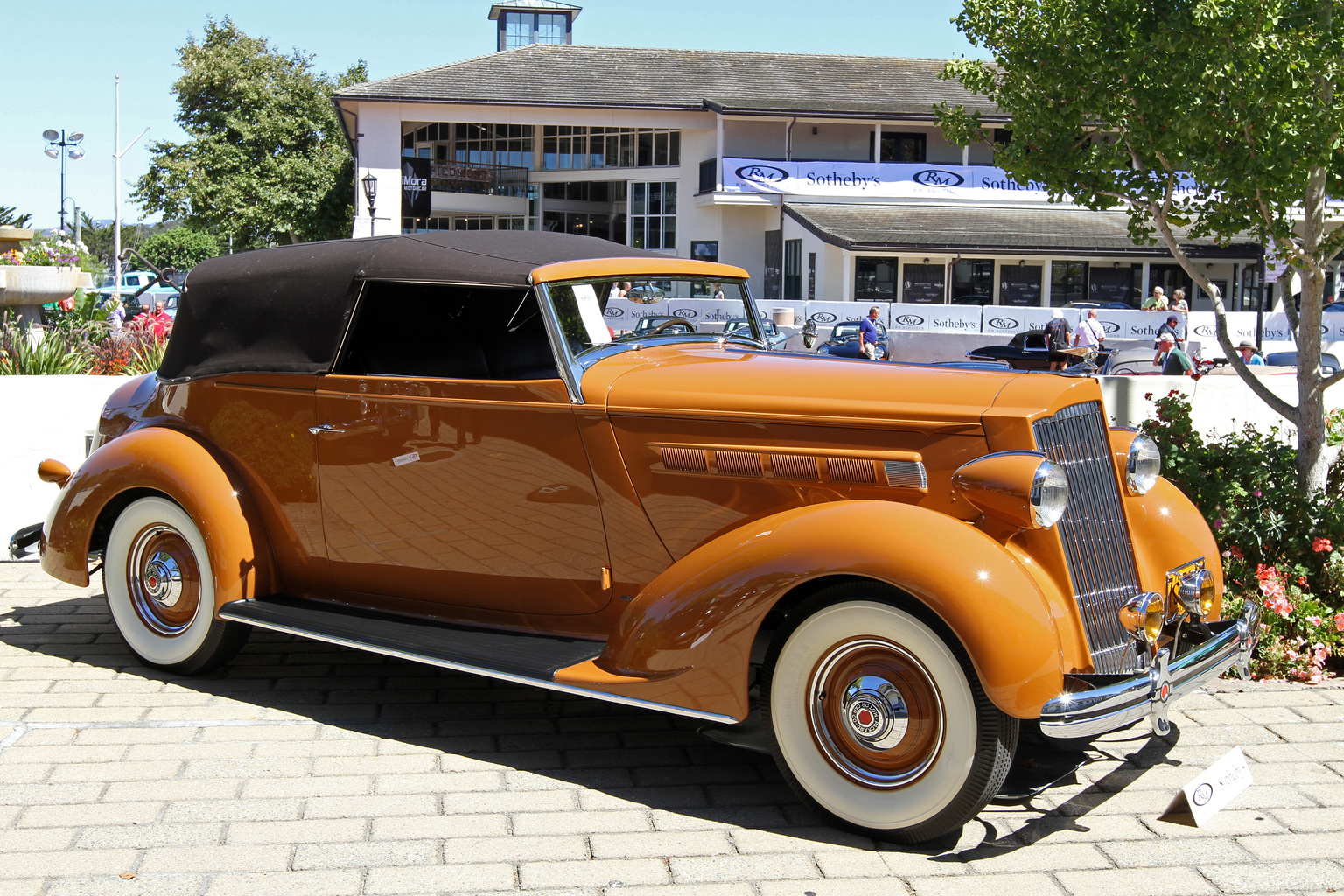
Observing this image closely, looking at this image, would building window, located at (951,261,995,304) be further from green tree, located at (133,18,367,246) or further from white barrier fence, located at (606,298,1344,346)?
green tree, located at (133,18,367,246)

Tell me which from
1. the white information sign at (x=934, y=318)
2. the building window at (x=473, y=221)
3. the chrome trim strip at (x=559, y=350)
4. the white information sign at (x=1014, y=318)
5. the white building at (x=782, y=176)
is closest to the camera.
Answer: the chrome trim strip at (x=559, y=350)

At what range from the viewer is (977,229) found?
110 ft

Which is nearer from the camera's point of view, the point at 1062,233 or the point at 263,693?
the point at 263,693

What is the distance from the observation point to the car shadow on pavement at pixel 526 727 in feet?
11.3

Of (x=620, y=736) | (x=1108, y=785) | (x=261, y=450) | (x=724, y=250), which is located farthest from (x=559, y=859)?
(x=724, y=250)

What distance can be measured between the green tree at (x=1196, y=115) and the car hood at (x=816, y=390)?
8.10ft

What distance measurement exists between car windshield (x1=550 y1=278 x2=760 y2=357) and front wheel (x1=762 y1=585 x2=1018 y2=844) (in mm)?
1380

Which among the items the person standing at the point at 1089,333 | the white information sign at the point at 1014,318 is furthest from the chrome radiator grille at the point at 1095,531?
the white information sign at the point at 1014,318

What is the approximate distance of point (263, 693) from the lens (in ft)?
14.9

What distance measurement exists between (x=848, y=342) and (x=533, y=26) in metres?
43.8

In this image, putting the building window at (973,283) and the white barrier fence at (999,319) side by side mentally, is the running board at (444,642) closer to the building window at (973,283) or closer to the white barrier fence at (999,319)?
the white barrier fence at (999,319)

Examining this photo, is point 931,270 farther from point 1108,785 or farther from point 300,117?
point 1108,785

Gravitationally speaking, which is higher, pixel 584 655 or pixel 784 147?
pixel 784 147

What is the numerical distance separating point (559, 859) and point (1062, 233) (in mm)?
33925
